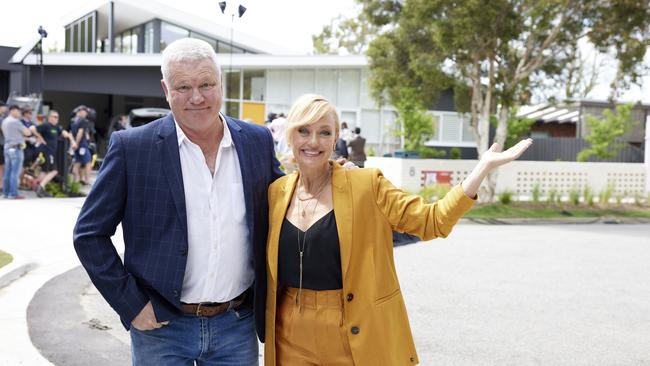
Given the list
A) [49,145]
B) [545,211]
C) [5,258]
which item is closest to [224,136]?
[5,258]

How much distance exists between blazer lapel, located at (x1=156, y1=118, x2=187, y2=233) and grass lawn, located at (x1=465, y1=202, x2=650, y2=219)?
45.1ft

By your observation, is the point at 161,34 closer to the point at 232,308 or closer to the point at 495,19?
the point at 495,19

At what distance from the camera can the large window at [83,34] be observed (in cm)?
3969

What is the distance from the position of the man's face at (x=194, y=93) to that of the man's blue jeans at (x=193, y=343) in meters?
0.78

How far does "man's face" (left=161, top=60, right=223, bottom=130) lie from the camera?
2.62 metres

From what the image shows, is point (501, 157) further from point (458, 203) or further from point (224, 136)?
point (224, 136)

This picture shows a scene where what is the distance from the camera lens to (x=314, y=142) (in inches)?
110

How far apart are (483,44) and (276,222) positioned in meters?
14.9

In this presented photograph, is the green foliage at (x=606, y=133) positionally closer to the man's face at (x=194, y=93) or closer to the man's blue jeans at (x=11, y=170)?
the man's blue jeans at (x=11, y=170)

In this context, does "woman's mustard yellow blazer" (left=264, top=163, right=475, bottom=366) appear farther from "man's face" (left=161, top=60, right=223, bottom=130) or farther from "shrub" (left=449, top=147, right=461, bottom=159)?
"shrub" (left=449, top=147, right=461, bottom=159)

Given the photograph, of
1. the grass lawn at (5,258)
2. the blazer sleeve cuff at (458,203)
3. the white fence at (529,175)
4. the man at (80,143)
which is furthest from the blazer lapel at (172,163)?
the white fence at (529,175)

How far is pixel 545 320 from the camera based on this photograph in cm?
646

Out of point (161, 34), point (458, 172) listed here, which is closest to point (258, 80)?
point (161, 34)

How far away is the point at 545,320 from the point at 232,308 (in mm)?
4489
